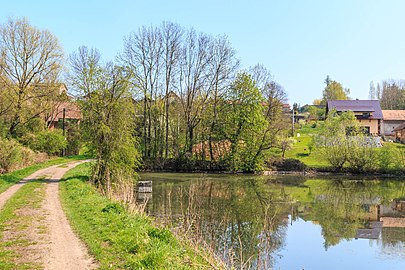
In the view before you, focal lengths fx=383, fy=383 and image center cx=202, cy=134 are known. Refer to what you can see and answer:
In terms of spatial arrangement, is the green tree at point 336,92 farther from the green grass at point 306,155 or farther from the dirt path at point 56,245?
the dirt path at point 56,245

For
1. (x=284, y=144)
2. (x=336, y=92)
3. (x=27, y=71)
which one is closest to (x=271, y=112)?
(x=284, y=144)

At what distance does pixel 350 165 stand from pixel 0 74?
35144 mm

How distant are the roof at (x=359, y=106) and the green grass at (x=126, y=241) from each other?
58.5m

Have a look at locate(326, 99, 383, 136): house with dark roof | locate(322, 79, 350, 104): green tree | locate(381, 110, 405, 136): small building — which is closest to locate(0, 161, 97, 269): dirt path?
locate(326, 99, 383, 136): house with dark roof

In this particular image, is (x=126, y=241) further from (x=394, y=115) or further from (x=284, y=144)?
(x=394, y=115)

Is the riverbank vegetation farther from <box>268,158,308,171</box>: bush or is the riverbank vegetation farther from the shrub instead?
the shrub

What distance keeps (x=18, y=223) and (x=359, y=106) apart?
212 feet

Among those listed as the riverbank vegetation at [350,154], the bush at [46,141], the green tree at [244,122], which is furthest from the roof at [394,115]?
the bush at [46,141]

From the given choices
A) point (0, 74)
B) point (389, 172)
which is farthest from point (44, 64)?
point (389, 172)

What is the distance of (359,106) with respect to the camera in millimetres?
66312

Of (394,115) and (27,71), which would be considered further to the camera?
(394,115)

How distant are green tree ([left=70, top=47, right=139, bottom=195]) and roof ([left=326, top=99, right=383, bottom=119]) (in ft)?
166

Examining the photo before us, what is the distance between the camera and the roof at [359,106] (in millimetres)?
64438

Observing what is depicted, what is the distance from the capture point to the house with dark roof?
63719 millimetres
